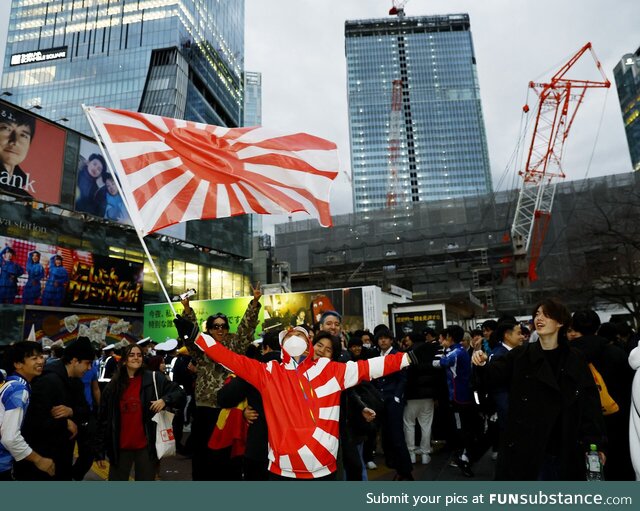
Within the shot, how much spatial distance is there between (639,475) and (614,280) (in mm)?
22759

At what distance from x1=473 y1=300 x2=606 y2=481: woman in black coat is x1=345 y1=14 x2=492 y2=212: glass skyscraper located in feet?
537

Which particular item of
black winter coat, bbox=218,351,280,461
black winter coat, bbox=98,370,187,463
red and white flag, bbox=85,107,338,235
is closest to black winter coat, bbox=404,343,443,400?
red and white flag, bbox=85,107,338,235

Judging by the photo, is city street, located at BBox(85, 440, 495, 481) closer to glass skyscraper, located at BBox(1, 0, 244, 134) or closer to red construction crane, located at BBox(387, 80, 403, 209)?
Answer: glass skyscraper, located at BBox(1, 0, 244, 134)

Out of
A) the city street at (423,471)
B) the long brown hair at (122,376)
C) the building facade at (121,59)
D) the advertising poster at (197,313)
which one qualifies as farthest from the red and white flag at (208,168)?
the building facade at (121,59)

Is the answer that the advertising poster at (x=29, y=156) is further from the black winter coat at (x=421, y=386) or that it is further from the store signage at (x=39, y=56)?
the store signage at (x=39, y=56)

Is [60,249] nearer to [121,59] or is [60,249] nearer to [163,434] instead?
[163,434]

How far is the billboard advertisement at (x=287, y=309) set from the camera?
21.2 meters

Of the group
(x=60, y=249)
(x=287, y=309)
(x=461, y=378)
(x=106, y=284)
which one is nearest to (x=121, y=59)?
(x=106, y=284)

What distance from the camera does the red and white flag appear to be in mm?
5449

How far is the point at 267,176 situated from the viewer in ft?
20.5

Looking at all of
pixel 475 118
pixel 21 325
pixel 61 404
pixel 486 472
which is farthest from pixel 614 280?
pixel 475 118

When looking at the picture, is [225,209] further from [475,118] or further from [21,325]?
[475,118]

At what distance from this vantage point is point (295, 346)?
3246 millimetres

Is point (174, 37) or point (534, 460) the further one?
point (174, 37)
